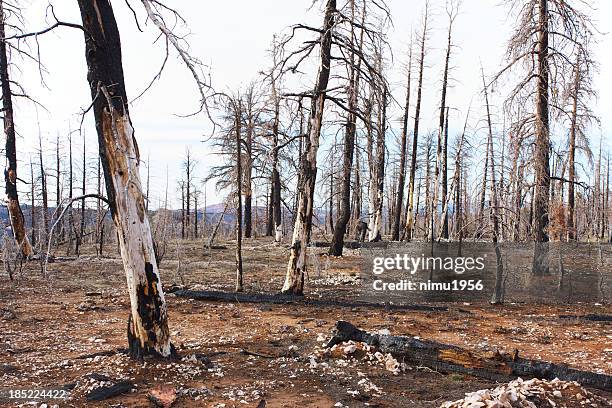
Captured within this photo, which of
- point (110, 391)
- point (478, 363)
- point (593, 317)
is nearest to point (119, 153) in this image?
point (110, 391)

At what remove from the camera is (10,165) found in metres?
17.8

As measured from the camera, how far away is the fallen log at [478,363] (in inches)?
215

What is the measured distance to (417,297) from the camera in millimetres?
12914

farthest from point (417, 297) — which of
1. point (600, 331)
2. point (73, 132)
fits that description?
point (73, 132)

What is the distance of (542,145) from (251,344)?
1085cm

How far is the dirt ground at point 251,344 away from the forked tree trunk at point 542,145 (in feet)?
10.3

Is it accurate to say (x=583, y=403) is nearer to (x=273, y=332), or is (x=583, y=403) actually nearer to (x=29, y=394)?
(x=273, y=332)

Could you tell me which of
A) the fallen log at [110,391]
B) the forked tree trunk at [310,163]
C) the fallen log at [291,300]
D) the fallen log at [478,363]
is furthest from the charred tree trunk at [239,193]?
the fallen log at [110,391]

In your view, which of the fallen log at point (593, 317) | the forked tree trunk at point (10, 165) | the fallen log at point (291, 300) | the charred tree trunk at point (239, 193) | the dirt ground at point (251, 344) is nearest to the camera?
the dirt ground at point (251, 344)

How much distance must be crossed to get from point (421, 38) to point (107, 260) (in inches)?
751

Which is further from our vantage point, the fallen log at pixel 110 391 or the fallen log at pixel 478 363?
the fallen log at pixel 478 363

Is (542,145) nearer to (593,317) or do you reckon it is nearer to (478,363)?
(593,317)

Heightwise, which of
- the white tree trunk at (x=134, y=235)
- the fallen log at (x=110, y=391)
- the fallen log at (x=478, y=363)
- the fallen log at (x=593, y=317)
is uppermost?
the white tree trunk at (x=134, y=235)

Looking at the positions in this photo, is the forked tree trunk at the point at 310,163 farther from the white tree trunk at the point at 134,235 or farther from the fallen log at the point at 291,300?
the white tree trunk at the point at 134,235
